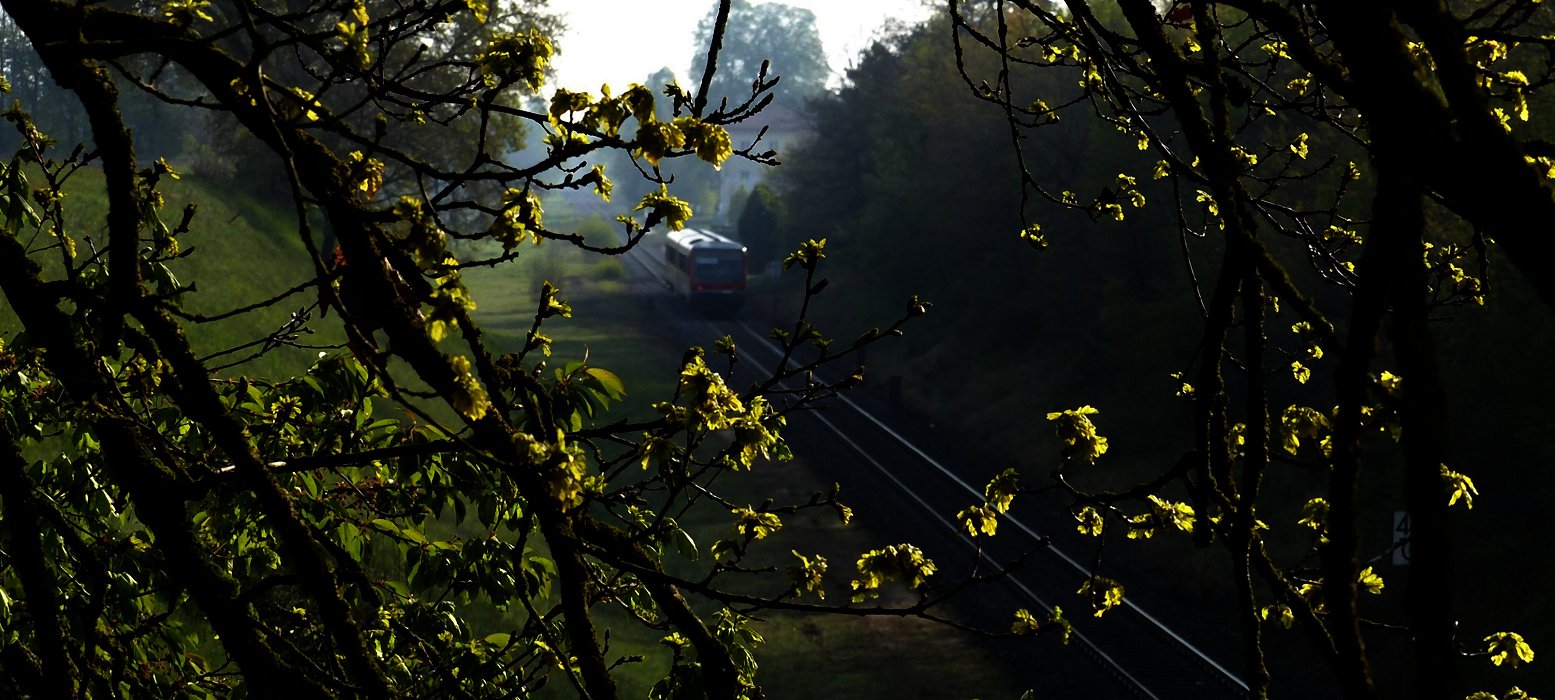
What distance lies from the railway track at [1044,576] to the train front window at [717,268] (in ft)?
52.3

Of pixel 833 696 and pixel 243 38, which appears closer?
pixel 833 696

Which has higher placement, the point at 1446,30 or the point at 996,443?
the point at 1446,30

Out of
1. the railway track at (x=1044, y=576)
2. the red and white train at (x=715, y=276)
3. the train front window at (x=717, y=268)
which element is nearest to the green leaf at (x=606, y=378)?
the railway track at (x=1044, y=576)

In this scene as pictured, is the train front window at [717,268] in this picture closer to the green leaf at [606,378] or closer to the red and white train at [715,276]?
the red and white train at [715,276]

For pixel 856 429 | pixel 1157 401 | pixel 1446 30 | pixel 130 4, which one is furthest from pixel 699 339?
pixel 1446 30

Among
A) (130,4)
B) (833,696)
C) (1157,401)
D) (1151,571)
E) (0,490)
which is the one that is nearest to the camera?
(0,490)

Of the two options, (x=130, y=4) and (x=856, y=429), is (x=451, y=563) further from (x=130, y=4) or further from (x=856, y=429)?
(x=130, y=4)

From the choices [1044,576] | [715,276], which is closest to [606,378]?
[1044,576]

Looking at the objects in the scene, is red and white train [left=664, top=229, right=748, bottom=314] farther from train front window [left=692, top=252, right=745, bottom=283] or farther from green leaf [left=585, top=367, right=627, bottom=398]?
green leaf [left=585, top=367, right=627, bottom=398]

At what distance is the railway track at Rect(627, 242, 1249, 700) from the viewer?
49.1ft

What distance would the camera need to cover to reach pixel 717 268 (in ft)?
148

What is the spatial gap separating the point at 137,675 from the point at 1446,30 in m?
5.28

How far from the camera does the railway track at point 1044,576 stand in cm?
1496

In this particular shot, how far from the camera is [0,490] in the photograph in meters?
4.18
